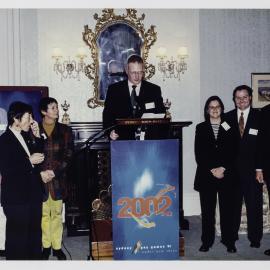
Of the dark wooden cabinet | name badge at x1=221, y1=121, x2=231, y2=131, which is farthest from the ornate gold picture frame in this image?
name badge at x1=221, y1=121, x2=231, y2=131

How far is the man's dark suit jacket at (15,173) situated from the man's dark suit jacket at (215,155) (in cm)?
169

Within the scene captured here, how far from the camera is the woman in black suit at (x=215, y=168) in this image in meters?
3.75

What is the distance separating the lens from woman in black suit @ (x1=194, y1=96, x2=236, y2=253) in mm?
3746

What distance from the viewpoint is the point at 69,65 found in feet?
17.0

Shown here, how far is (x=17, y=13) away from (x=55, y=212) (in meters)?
2.89

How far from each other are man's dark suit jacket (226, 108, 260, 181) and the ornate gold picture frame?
6.33 feet

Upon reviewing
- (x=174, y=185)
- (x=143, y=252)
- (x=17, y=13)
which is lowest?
(x=143, y=252)

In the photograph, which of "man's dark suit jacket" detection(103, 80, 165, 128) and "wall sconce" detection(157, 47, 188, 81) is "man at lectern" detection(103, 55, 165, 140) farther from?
"wall sconce" detection(157, 47, 188, 81)

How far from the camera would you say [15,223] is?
305 cm

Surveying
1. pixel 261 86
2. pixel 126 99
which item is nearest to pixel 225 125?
pixel 126 99

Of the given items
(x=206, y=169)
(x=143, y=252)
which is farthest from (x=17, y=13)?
(x=143, y=252)

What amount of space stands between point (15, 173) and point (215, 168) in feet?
6.33

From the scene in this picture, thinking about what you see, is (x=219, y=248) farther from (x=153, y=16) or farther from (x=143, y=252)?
(x=153, y=16)

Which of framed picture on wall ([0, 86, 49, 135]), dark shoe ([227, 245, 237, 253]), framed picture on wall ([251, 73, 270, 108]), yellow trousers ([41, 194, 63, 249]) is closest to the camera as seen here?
yellow trousers ([41, 194, 63, 249])
